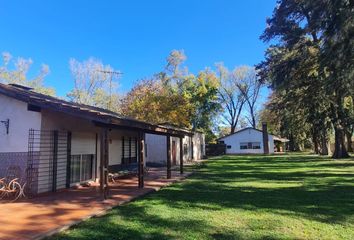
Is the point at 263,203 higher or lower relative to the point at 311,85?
lower

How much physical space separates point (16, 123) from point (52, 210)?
3.99 metres

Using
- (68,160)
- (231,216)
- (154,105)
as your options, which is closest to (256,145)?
(154,105)

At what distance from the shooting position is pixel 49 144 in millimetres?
11250

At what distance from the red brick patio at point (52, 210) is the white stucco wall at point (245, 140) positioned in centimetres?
4698

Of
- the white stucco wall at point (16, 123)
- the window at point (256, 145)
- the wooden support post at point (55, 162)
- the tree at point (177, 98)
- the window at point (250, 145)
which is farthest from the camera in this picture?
the window at point (250, 145)

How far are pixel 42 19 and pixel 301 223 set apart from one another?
70.6 ft

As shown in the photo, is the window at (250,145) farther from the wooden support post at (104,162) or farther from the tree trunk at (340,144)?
the wooden support post at (104,162)

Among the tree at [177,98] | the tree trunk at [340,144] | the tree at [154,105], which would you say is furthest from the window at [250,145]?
the tree trunk at [340,144]

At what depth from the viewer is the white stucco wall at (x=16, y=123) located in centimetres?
1088

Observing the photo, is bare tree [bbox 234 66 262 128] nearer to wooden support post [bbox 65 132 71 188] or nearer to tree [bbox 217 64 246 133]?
tree [bbox 217 64 246 133]

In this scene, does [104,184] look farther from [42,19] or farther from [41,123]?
[42,19]

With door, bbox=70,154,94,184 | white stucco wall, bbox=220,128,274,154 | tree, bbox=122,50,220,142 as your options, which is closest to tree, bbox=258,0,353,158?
door, bbox=70,154,94,184

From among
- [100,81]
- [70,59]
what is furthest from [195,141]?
[70,59]

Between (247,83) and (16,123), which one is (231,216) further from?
(247,83)
